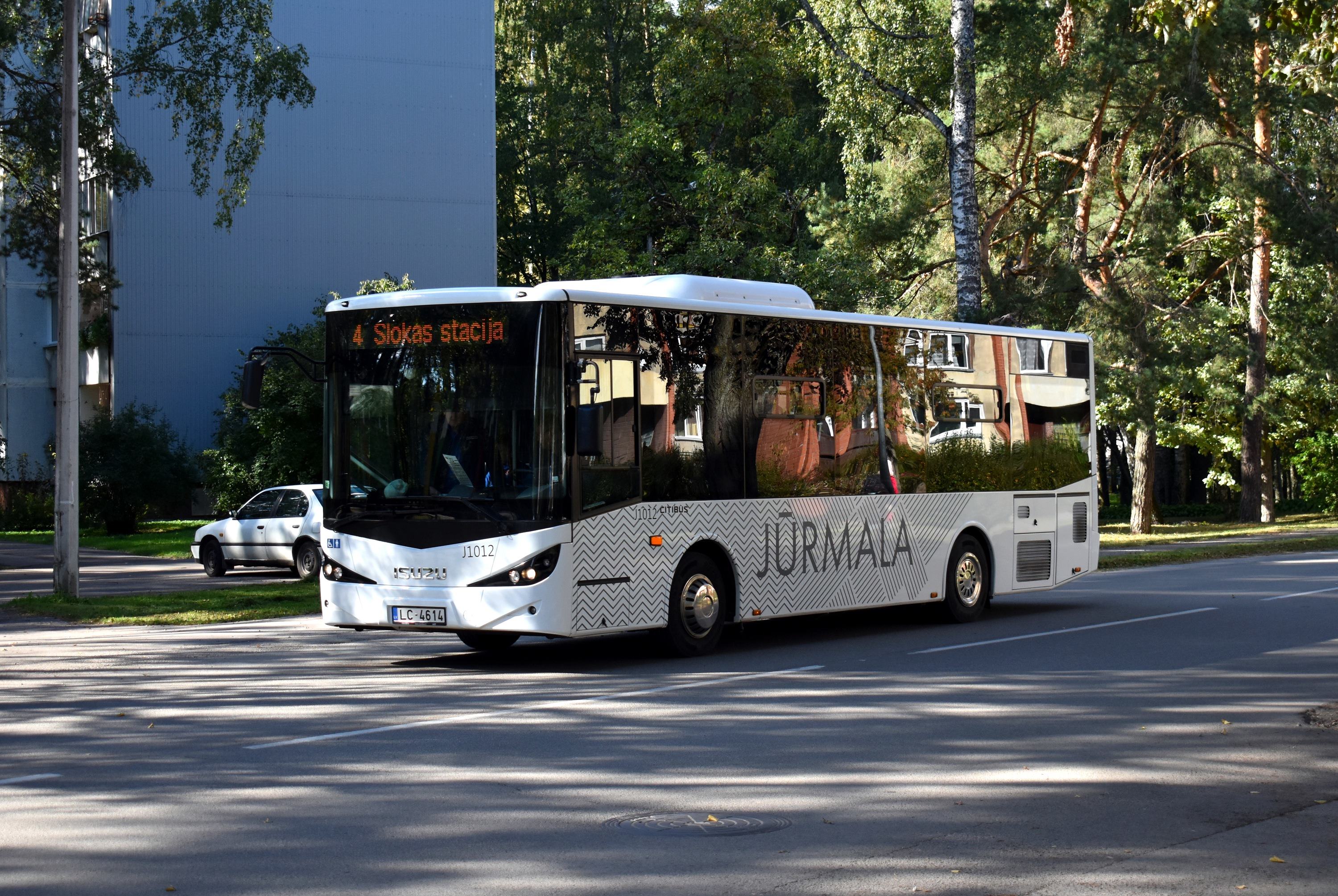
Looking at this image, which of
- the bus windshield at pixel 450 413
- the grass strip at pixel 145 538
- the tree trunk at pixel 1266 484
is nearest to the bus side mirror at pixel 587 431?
the bus windshield at pixel 450 413

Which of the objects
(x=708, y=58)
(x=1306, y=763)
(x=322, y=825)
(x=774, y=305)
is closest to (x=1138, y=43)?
(x=708, y=58)

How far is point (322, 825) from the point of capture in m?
6.98

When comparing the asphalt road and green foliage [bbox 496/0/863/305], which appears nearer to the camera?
the asphalt road

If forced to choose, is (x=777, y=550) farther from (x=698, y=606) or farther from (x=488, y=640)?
(x=488, y=640)

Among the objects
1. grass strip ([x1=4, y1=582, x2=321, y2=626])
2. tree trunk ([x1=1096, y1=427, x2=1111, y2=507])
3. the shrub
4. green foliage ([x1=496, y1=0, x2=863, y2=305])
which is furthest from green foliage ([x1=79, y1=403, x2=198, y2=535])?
tree trunk ([x1=1096, y1=427, x2=1111, y2=507])

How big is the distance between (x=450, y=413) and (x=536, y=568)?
1.51 meters

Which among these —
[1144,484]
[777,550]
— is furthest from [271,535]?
[1144,484]

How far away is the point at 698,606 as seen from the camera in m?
13.3

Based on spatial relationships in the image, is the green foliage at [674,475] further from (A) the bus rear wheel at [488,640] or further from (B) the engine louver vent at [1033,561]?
(B) the engine louver vent at [1033,561]

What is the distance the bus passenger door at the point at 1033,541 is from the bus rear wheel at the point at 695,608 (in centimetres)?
519

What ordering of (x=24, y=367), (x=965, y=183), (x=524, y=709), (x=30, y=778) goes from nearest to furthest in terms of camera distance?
(x=30, y=778), (x=524, y=709), (x=965, y=183), (x=24, y=367)

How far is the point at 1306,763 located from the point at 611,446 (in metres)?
5.88

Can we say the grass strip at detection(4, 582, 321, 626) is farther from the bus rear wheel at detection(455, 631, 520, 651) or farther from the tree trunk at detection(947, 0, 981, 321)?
the tree trunk at detection(947, 0, 981, 321)

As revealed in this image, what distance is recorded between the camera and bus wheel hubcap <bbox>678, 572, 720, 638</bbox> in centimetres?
1319
